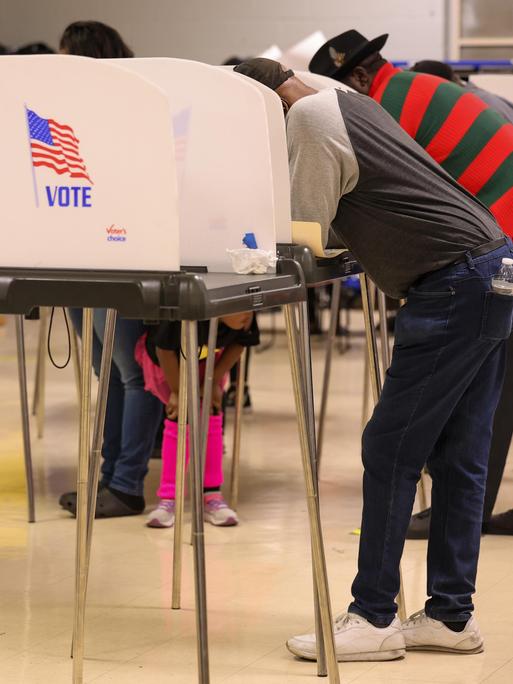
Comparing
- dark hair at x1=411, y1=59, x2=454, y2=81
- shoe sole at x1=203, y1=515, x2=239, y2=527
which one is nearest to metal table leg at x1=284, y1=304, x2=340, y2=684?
shoe sole at x1=203, y1=515, x2=239, y2=527

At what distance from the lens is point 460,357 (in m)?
2.12

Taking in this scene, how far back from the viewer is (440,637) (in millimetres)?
2281

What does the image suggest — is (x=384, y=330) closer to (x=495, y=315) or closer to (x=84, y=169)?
(x=495, y=315)

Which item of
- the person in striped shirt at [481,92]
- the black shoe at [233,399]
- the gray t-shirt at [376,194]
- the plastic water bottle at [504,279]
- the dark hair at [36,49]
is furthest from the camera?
the dark hair at [36,49]

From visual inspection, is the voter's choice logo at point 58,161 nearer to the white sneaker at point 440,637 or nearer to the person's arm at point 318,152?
the person's arm at point 318,152

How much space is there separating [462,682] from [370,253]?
0.80 metres

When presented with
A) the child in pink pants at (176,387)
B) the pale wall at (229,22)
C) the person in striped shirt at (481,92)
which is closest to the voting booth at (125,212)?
the child in pink pants at (176,387)

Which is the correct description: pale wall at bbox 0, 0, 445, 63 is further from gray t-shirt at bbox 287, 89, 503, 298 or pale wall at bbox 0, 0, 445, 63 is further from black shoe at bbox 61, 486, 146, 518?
gray t-shirt at bbox 287, 89, 503, 298

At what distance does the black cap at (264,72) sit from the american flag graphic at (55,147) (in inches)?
18.1

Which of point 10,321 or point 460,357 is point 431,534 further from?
point 10,321

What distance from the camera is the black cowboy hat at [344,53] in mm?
3121

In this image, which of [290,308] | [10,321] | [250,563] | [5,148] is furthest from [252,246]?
[10,321]

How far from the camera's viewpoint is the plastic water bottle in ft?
6.88

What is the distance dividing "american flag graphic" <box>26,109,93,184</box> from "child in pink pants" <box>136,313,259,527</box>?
1.35 metres
